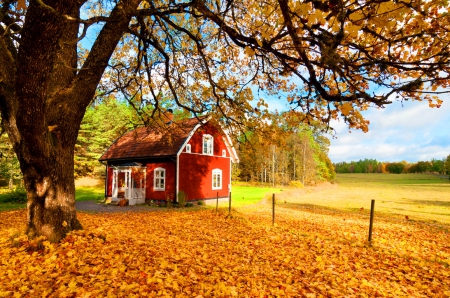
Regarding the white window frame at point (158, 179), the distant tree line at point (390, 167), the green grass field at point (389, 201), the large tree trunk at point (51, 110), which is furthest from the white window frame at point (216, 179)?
the distant tree line at point (390, 167)

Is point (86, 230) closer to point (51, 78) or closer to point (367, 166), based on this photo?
point (51, 78)

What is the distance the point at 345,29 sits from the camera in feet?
8.45

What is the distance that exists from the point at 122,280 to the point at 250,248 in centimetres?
358

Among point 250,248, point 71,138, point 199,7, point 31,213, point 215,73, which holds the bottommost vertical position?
point 250,248

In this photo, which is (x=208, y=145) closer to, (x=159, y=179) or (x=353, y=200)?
(x=159, y=179)

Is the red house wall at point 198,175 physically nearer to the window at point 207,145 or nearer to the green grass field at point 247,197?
the window at point 207,145

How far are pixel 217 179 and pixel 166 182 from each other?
4807 mm

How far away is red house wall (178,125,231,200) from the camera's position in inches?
735

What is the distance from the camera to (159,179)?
62.6 feet

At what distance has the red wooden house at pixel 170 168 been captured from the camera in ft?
60.1

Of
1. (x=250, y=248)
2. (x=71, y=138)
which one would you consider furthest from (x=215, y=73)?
(x=250, y=248)

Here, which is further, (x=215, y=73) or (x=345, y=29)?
(x=215, y=73)

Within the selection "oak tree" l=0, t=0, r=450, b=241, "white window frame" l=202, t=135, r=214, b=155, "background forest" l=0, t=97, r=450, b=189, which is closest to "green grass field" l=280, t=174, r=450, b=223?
"background forest" l=0, t=97, r=450, b=189

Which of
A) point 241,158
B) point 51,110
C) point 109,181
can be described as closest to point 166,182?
point 109,181
